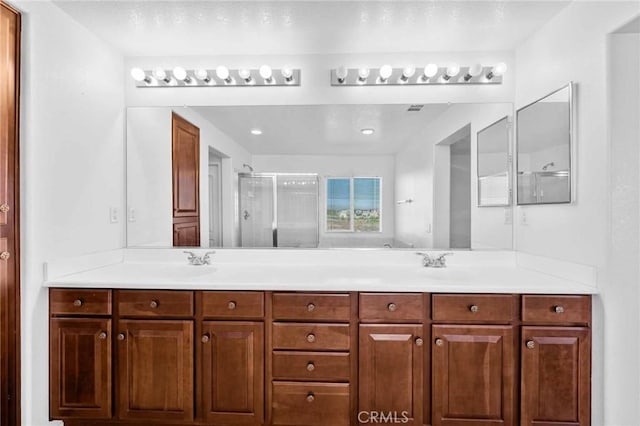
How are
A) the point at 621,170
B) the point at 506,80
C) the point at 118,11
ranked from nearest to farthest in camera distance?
the point at 621,170 < the point at 118,11 < the point at 506,80

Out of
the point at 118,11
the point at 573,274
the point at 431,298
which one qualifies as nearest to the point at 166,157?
the point at 118,11

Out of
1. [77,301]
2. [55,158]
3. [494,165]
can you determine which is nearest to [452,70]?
[494,165]

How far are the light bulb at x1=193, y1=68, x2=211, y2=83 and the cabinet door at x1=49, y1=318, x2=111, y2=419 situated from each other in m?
1.52

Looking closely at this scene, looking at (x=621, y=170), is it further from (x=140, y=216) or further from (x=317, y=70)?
(x=140, y=216)

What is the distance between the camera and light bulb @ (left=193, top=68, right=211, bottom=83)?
224 centimetres

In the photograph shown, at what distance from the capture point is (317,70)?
7.54 ft

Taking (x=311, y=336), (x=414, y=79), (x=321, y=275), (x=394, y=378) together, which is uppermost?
(x=414, y=79)

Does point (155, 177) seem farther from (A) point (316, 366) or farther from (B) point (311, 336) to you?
(A) point (316, 366)

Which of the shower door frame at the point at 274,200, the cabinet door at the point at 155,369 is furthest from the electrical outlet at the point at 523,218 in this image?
the cabinet door at the point at 155,369

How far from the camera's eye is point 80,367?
178cm

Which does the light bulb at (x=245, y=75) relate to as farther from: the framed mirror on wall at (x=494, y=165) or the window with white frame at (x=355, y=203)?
the framed mirror on wall at (x=494, y=165)

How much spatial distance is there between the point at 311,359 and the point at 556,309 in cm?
119

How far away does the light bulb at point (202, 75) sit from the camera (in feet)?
7.34

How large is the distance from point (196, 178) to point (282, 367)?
4.44 ft
